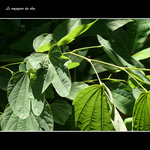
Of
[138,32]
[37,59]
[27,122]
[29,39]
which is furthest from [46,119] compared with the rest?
[138,32]

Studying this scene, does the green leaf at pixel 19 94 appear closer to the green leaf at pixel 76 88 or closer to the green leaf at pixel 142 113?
the green leaf at pixel 76 88

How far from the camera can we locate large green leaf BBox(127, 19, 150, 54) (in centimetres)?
77

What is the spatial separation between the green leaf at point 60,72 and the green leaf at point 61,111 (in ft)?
0.53

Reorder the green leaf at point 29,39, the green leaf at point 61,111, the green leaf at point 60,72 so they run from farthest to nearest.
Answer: the green leaf at point 29,39 → the green leaf at point 61,111 → the green leaf at point 60,72

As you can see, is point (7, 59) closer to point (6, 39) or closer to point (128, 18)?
point (6, 39)

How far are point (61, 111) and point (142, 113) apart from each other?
24 centimetres

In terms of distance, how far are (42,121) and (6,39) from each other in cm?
44

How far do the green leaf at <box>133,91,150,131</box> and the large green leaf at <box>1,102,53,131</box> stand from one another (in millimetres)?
234

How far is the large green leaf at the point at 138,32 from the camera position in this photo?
0.77 metres

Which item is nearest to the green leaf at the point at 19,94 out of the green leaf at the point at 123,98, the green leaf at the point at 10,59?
the green leaf at the point at 10,59

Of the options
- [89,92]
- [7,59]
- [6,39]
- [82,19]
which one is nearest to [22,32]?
[6,39]

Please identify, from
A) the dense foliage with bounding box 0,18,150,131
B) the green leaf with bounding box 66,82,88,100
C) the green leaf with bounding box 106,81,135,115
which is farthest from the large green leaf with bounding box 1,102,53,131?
the green leaf with bounding box 106,81,135,115

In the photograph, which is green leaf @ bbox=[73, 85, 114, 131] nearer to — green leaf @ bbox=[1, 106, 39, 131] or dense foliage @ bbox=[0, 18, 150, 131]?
dense foliage @ bbox=[0, 18, 150, 131]

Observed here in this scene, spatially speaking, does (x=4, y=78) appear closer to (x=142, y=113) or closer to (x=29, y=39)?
(x=29, y=39)
